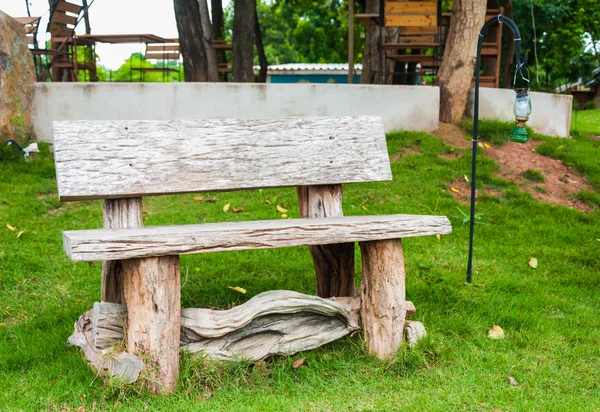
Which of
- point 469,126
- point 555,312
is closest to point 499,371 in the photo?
point 555,312

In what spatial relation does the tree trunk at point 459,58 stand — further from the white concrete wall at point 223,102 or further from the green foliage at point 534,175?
the green foliage at point 534,175

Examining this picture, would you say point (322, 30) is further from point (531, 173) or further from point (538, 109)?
point (531, 173)

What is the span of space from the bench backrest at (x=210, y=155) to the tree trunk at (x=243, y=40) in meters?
5.93

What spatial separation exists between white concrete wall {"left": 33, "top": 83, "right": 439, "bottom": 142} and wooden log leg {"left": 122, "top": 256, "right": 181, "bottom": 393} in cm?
468

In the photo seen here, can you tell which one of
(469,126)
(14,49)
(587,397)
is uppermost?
(14,49)

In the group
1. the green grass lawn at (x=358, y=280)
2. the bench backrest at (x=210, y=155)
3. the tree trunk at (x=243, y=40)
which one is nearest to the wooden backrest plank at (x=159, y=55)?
the tree trunk at (x=243, y=40)

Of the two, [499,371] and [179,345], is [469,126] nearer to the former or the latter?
[499,371]

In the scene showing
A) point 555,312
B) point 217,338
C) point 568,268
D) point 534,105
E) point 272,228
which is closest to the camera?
point 272,228

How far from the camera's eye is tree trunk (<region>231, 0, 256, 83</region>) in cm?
953

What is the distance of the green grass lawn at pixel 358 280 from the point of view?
10.6ft

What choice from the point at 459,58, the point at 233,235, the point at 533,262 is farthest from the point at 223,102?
the point at 233,235

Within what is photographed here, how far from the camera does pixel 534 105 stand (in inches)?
360

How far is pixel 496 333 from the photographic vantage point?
4.00 m

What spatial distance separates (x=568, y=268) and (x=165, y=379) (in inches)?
135
